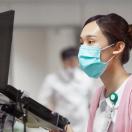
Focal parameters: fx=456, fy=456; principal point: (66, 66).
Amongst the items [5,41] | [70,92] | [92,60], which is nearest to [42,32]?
[70,92]

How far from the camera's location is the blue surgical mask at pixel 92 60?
A: 2.03m

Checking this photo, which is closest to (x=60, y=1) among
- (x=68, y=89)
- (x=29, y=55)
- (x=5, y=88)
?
(x=68, y=89)

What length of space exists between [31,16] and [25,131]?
118 inches

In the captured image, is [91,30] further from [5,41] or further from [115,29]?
[5,41]

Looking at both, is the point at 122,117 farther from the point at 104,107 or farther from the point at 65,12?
the point at 65,12

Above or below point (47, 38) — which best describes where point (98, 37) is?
below

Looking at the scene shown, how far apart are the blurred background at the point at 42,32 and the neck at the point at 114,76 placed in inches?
77.3

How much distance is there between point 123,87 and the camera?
6.53 ft

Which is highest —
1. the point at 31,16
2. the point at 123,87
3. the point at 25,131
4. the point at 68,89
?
the point at 31,16

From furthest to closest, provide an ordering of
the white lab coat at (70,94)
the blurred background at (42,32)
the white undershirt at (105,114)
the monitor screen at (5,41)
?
the blurred background at (42,32) < the white lab coat at (70,94) < the white undershirt at (105,114) < the monitor screen at (5,41)

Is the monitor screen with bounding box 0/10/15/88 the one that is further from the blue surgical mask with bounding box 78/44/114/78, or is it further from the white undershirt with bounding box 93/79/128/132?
the white undershirt with bounding box 93/79/128/132

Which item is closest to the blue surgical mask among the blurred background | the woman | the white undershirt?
the woman

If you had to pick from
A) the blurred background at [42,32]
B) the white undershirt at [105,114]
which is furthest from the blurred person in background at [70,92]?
the white undershirt at [105,114]

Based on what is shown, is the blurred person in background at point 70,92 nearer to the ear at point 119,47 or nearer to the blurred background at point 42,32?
the blurred background at point 42,32
